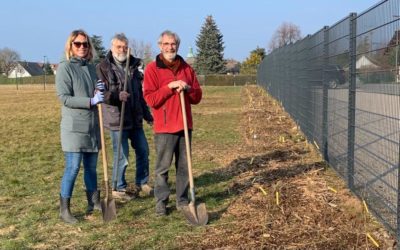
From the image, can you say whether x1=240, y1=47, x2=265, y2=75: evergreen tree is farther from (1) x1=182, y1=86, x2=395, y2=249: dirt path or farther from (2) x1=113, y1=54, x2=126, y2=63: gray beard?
(2) x1=113, y1=54, x2=126, y2=63: gray beard

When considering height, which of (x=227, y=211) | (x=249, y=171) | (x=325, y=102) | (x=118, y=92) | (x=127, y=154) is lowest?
(x=227, y=211)

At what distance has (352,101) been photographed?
19.8 ft

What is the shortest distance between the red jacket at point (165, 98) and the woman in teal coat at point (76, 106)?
0.52 m

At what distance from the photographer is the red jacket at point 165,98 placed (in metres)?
5.41

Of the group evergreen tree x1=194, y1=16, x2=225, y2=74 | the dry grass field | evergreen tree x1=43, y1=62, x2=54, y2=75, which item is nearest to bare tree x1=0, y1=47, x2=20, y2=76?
evergreen tree x1=43, y1=62, x2=54, y2=75

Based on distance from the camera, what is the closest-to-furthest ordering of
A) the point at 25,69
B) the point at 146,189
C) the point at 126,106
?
1. the point at 126,106
2. the point at 146,189
3. the point at 25,69

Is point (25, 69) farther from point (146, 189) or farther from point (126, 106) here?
point (126, 106)

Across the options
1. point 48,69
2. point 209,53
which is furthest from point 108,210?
point 48,69

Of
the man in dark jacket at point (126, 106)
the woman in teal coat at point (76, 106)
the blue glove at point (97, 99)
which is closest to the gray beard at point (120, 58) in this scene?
the man in dark jacket at point (126, 106)

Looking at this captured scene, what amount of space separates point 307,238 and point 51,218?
2.82 m

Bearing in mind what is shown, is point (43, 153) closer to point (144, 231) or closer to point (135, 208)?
point (135, 208)

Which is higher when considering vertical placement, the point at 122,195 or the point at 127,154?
the point at 127,154

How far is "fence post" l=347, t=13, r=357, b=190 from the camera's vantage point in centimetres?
595

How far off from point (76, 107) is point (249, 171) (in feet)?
10.5
